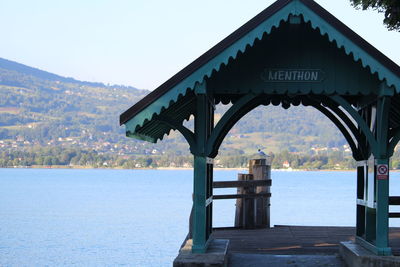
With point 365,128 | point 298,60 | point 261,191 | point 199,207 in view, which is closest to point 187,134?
point 199,207

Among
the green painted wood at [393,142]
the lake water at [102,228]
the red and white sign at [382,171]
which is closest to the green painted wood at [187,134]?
the red and white sign at [382,171]

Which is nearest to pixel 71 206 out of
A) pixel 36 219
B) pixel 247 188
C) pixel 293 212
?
pixel 36 219

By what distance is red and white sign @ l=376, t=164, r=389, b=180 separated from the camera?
43.5 ft

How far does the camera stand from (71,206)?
93.1 metres

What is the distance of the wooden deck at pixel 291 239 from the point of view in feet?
52.9

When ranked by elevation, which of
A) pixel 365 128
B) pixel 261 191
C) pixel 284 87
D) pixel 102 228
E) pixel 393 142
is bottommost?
pixel 102 228

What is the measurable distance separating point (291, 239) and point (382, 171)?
5139 millimetres

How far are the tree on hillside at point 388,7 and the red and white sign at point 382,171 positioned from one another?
3.27 metres

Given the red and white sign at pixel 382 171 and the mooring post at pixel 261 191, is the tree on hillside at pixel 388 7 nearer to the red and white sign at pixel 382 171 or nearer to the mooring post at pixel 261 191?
the red and white sign at pixel 382 171

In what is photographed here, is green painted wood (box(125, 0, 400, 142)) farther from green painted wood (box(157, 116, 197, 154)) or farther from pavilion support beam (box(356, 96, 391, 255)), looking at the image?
pavilion support beam (box(356, 96, 391, 255))

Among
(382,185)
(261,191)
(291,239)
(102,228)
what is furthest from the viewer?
(102,228)

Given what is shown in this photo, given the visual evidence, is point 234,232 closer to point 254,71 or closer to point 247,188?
point 247,188

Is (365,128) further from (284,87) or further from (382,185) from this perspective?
(284,87)

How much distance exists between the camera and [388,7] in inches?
598
